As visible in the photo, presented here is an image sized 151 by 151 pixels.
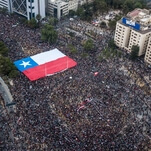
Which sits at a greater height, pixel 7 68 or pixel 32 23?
pixel 32 23

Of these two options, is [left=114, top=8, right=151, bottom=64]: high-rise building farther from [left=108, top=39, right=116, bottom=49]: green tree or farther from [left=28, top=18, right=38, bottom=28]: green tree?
[left=28, top=18, right=38, bottom=28]: green tree

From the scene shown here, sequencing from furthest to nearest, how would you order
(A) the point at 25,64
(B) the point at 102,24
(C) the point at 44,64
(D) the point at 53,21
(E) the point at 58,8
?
(E) the point at 58,8, (B) the point at 102,24, (D) the point at 53,21, (C) the point at 44,64, (A) the point at 25,64

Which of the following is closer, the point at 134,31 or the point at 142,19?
the point at 134,31

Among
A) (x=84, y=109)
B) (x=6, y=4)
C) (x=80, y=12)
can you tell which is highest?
(x=6, y=4)

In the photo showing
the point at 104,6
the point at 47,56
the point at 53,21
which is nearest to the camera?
the point at 47,56

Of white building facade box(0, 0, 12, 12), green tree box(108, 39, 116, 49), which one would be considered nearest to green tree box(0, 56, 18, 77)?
green tree box(108, 39, 116, 49)

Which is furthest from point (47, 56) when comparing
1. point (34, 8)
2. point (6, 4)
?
point (6, 4)

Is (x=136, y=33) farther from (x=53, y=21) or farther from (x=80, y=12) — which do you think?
(x=80, y=12)
